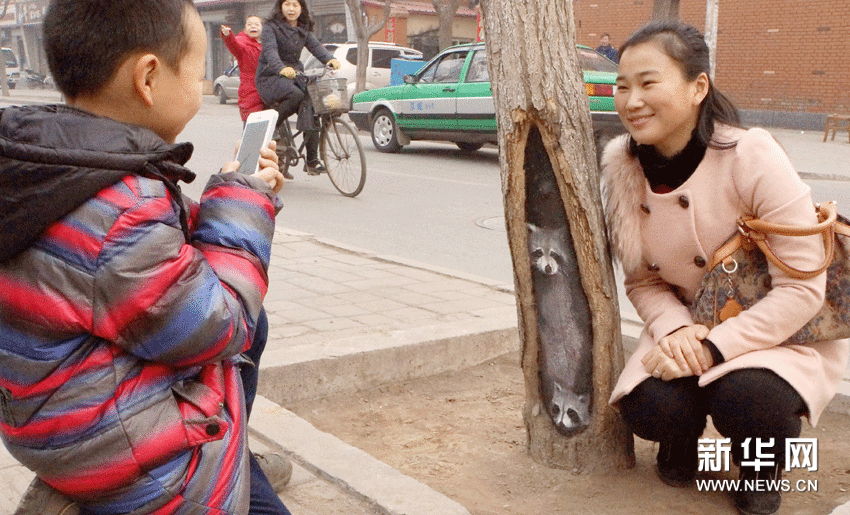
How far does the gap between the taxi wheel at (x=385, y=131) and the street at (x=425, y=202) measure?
0.27 metres

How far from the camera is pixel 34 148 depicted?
143cm

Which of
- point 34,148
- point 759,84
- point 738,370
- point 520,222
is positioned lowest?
point 759,84

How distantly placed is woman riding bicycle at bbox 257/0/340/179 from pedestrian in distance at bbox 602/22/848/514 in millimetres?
5717

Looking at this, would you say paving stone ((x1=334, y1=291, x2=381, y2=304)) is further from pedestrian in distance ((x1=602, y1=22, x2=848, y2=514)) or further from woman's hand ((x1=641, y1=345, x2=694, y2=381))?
woman's hand ((x1=641, y1=345, x2=694, y2=381))

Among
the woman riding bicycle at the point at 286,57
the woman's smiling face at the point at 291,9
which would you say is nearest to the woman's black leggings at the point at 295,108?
the woman riding bicycle at the point at 286,57

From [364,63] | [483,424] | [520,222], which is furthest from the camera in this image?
[364,63]

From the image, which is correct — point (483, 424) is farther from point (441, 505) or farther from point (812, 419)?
point (812, 419)

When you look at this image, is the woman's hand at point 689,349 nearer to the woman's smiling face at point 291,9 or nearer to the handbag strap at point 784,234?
the handbag strap at point 784,234

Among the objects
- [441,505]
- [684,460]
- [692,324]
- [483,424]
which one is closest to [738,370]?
[692,324]

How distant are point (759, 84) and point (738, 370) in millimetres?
19364

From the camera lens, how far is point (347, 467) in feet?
8.28

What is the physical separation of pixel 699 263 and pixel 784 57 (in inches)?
743

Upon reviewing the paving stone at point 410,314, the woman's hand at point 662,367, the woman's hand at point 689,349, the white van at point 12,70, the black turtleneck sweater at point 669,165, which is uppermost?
the black turtleneck sweater at point 669,165

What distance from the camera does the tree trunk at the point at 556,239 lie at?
2592 millimetres
